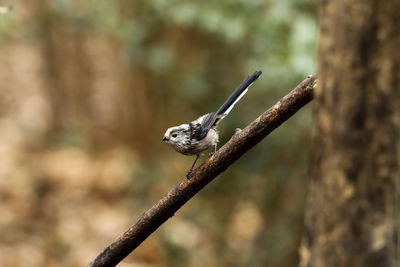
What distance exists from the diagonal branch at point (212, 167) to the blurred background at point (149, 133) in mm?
1429

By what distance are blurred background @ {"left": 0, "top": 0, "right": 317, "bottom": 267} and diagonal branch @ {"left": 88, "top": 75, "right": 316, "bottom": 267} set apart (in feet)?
4.69

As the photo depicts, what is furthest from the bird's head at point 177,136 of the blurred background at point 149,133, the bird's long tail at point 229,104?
the blurred background at point 149,133

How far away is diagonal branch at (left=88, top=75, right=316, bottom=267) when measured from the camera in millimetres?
2486

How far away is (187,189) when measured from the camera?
2641 millimetres

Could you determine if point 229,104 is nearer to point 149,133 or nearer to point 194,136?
point 194,136

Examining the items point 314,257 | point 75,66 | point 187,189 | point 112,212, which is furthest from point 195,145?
point 75,66

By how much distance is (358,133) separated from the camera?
5.62ft

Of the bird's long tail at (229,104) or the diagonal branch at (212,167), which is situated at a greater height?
the bird's long tail at (229,104)

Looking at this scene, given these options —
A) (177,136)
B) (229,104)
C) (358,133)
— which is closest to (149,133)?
(177,136)

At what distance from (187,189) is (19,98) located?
42.9ft

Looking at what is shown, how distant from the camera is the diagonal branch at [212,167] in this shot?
2486 mm

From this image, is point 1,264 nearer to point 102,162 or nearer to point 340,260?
point 102,162

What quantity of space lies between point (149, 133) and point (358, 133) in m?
7.62

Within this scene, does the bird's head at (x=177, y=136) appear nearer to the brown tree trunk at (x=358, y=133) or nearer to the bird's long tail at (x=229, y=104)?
the bird's long tail at (x=229, y=104)
